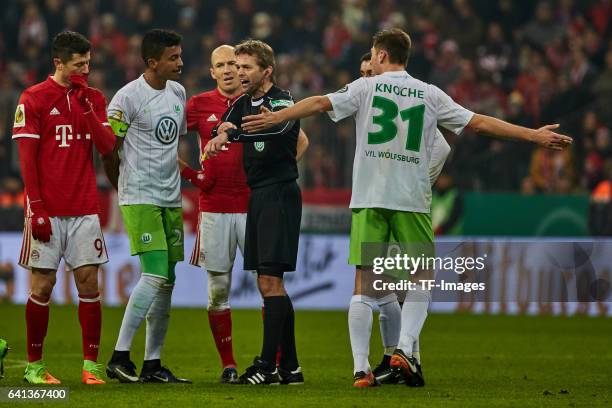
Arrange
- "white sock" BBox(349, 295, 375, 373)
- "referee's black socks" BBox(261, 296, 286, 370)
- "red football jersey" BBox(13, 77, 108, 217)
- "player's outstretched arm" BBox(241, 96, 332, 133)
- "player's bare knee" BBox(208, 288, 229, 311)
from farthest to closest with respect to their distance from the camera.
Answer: "player's bare knee" BBox(208, 288, 229, 311) < "red football jersey" BBox(13, 77, 108, 217) < "referee's black socks" BBox(261, 296, 286, 370) < "white sock" BBox(349, 295, 375, 373) < "player's outstretched arm" BBox(241, 96, 332, 133)

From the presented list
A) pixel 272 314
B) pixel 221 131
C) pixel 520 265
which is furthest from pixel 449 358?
pixel 520 265

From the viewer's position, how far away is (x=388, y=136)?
25.6 ft

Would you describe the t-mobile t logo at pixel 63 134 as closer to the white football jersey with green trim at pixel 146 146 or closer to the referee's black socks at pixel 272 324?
the white football jersey with green trim at pixel 146 146

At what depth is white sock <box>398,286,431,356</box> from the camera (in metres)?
7.62

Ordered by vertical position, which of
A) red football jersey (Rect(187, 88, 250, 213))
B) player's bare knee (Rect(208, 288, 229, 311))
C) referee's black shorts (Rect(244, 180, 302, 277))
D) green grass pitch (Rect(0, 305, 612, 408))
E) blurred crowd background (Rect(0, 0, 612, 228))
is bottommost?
green grass pitch (Rect(0, 305, 612, 408))

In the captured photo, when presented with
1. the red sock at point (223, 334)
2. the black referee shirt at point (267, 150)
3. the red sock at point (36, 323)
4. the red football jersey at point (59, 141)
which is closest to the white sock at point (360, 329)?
the black referee shirt at point (267, 150)

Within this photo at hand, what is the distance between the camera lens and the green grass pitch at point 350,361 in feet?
24.0

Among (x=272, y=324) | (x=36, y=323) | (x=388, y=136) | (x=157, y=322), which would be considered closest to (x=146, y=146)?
(x=157, y=322)

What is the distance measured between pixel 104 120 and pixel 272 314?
1728 millimetres

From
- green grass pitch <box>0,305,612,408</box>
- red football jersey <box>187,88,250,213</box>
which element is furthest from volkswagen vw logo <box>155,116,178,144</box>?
green grass pitch <box>0,305,612,408</box>

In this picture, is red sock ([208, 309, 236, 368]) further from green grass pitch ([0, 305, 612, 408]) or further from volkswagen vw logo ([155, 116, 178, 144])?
volkswagen vw logo ([155, 116, 178, 144])

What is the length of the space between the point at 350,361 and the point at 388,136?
9.80 feet

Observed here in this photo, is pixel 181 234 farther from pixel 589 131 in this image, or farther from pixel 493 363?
pixel 589 131

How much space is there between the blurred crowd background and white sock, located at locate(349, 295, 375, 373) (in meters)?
9.66
